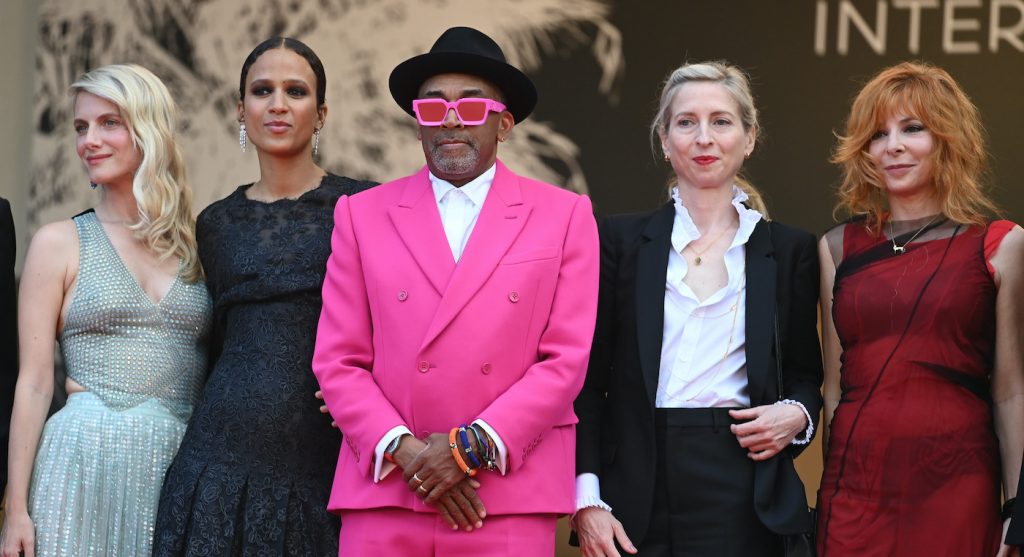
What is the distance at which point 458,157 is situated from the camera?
3.70m

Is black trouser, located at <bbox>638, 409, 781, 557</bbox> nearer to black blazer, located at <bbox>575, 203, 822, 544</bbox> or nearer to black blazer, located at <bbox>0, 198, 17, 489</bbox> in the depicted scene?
black blazer, located at <bbox>575, 203, 822, 544</bbox>

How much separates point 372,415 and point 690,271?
3.30 ft

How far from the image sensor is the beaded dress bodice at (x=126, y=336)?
4.04 m

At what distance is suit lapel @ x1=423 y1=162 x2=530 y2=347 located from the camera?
350 cm

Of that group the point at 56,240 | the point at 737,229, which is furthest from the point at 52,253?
the point at 737,229

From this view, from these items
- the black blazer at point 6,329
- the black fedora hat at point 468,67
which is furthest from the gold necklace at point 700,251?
the black blazer at point 6,329

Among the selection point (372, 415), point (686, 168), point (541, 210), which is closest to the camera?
point (372, 415)

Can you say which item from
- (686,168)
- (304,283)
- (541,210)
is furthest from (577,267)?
(304,283)

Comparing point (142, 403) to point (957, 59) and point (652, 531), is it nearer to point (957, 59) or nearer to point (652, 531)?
point (652, 531)

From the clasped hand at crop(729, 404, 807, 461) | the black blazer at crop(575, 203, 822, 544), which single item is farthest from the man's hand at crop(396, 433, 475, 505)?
the clasped hand at crop(729, 404, 807, 461)

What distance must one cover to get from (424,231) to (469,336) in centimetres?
34

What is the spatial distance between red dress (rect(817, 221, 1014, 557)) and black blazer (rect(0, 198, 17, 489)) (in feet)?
7.51

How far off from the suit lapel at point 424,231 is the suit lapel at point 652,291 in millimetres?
572

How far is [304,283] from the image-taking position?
394 cm
